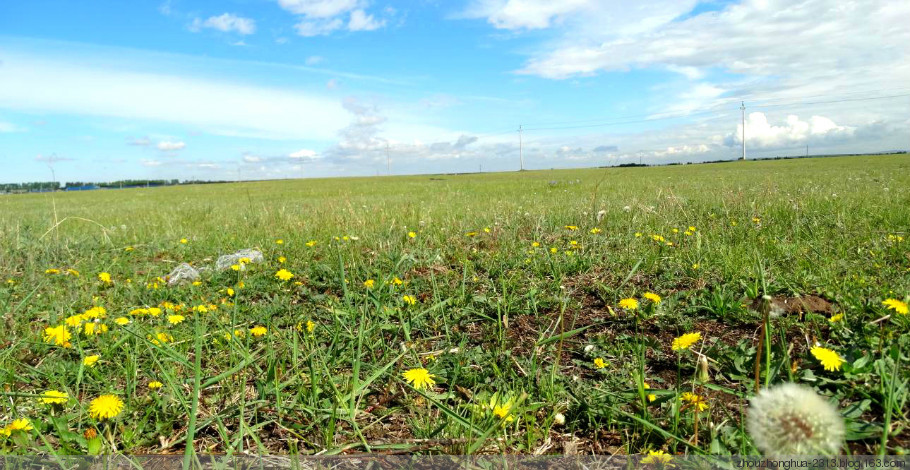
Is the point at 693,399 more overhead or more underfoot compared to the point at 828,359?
more underfoot

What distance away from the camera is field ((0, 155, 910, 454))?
1924 millimetres

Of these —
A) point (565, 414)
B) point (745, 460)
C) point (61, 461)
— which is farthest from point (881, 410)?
point (61, 461)

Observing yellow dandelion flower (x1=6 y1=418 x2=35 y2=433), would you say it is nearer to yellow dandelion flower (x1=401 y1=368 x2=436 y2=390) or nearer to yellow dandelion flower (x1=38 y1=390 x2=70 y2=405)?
yellow dandelion flower (x1=38 y1=390 x2=70 y2=405)

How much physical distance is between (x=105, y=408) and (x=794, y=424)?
7.99 feet

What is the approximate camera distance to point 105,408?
2002 millimetres

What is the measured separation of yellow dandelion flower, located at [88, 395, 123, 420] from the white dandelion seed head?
2.32m

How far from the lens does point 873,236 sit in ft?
13.4

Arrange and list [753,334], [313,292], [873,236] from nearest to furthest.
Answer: [753,334]
[313,292]
[873,236]

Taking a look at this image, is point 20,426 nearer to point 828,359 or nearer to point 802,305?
point 828,359

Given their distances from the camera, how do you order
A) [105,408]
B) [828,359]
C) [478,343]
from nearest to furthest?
[828,359] → [105,408] → [478,343]

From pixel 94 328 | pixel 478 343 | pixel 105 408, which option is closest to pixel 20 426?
pixel 105 408

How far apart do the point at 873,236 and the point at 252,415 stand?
4968 mm

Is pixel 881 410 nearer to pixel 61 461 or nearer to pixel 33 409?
pixel 61 461

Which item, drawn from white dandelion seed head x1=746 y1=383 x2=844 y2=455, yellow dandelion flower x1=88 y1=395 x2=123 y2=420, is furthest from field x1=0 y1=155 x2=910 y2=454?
white dandelion seed head x1=746 y1=383 x2=844 y2=455
